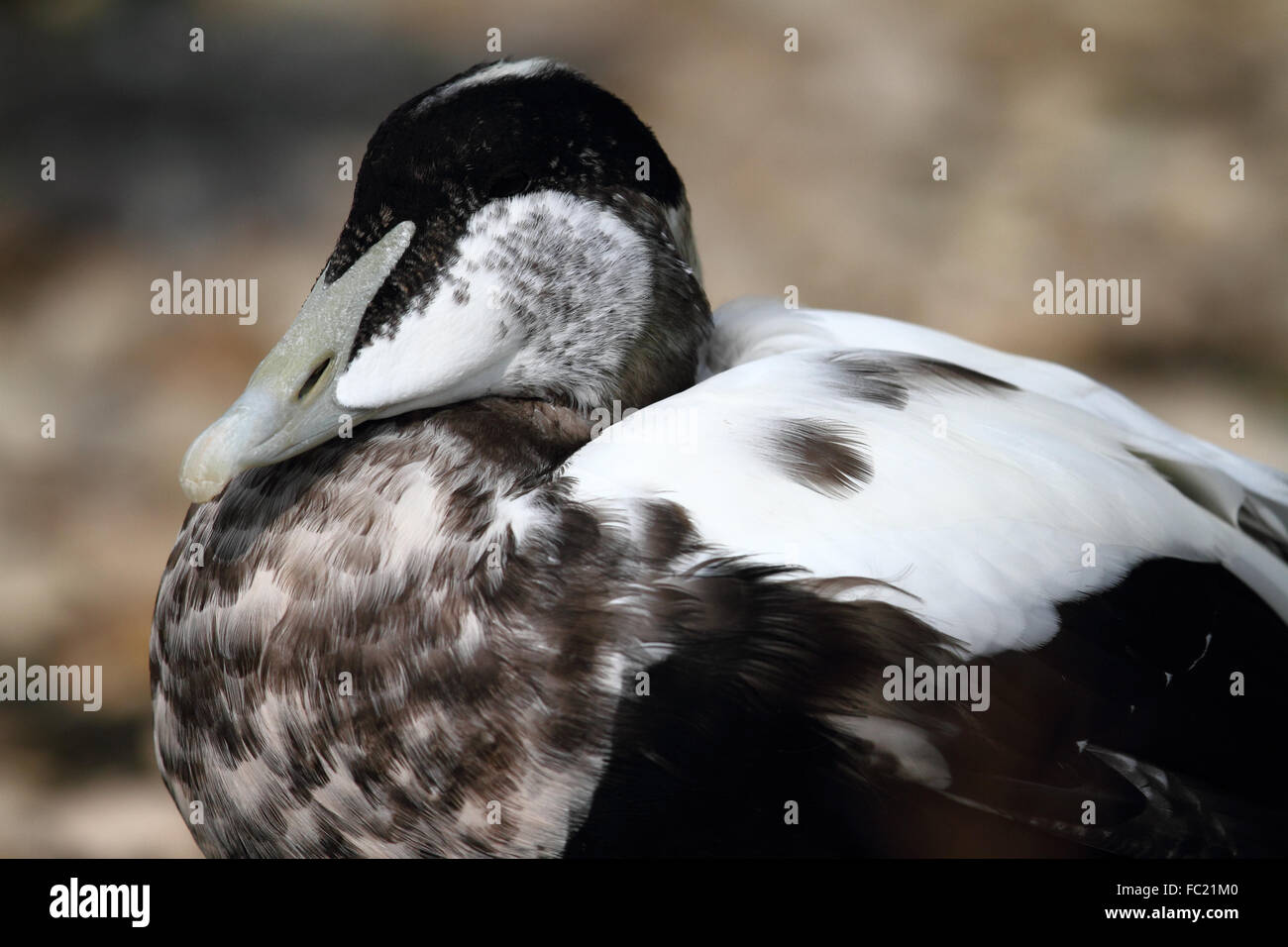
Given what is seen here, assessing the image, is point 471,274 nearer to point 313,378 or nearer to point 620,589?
point 313,378

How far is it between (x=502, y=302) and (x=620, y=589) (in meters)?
0.22

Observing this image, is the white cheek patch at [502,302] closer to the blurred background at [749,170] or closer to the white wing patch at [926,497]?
the white wing patch at [926,497]

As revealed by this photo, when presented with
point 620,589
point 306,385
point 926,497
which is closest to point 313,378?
point 306,385

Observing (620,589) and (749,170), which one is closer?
(620,589)

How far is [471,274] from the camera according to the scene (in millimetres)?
817

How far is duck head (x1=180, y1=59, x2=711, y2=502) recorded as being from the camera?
0.81m

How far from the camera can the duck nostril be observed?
0.81m

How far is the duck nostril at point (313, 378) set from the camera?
81cm

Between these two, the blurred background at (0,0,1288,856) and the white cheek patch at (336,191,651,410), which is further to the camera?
the blurred background at (0,0,1288,856)

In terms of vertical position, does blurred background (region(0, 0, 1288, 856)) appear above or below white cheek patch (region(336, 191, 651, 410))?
above

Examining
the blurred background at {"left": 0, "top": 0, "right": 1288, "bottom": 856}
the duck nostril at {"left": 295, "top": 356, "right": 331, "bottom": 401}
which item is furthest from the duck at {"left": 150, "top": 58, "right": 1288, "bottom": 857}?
the blurred background at {"left": 0, "top": 0, "right": 1288, "bottom": 856}

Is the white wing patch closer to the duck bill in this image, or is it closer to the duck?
the duck

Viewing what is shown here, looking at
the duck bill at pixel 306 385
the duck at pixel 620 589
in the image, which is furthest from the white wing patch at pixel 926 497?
the duck bill at pixel 306 385

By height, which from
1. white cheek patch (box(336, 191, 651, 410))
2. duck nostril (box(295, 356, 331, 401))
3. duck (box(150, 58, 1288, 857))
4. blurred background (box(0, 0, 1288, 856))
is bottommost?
duck (box(150, 58, 1288, 857))
